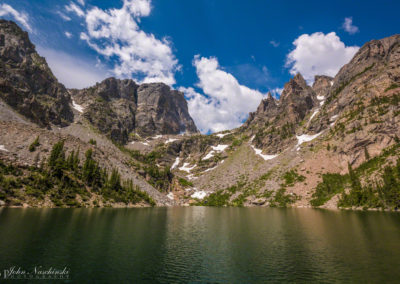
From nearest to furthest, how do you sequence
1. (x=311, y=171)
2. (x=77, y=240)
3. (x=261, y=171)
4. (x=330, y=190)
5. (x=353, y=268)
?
(x=353, y=268), (x=77, y=240), (x=330, y=190), (x=311, y=171), (x=261, y=171)

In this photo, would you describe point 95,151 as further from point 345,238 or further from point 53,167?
point 345,238

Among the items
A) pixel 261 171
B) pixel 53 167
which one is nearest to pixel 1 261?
pixel 53 167

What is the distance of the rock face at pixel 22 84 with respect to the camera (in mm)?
143250

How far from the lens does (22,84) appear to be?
166 meters

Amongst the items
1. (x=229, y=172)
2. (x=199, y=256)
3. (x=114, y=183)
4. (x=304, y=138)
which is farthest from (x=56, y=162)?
(x=304, y=138)

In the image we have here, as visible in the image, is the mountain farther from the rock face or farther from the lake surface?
the lake surface

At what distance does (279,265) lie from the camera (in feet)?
69.4

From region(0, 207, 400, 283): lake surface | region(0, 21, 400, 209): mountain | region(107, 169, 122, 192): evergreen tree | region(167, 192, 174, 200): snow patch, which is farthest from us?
region(167, 192, 174, 200): snow patch

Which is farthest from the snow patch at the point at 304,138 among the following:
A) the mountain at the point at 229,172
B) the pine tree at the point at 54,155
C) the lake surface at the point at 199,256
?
the pine tree at the point at 54,155

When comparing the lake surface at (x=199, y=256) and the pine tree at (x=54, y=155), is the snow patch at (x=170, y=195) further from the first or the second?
the lake surface at (x=199, y=256)

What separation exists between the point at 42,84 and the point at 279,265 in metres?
242

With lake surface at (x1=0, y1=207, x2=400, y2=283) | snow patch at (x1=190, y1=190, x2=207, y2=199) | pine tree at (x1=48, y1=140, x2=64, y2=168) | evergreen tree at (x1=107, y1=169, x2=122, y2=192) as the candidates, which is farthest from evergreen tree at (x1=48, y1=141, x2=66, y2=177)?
snow patch at (x1=190, y1=190, x2=207, y2=199)

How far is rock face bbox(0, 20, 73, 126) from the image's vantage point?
143250mm

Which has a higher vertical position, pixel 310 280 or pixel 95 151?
pixel 95 151
